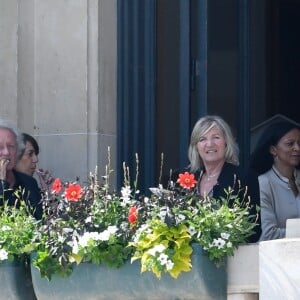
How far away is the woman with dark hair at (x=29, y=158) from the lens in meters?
9.38

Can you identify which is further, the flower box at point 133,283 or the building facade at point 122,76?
the building facade at point 122,76

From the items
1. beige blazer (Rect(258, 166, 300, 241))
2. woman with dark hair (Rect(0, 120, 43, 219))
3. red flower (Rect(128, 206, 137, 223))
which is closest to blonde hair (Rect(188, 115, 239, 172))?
beige blazer (Rect(258, 166, 300, 241))

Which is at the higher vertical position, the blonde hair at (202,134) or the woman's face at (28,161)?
the blonde hair at (202,134)

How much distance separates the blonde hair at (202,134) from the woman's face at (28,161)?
109cm

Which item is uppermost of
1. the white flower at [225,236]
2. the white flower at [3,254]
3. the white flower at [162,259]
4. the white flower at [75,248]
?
the white flower at [225,236]

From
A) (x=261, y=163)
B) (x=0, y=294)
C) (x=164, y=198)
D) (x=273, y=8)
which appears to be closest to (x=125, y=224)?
(x=164, y=198)

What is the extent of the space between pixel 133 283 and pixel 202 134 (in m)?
1.66

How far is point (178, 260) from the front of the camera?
287 inches

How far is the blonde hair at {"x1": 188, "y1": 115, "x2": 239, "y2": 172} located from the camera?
28.7 ft

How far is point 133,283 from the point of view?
292 inches

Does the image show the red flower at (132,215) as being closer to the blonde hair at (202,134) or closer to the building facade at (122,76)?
the blonde hair at (202,134)

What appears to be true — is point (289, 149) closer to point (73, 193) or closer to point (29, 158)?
point (29, 158)

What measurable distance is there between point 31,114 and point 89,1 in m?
0.85

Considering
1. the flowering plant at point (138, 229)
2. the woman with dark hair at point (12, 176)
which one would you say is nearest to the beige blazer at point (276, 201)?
the flowering plant at point (138, 229)
